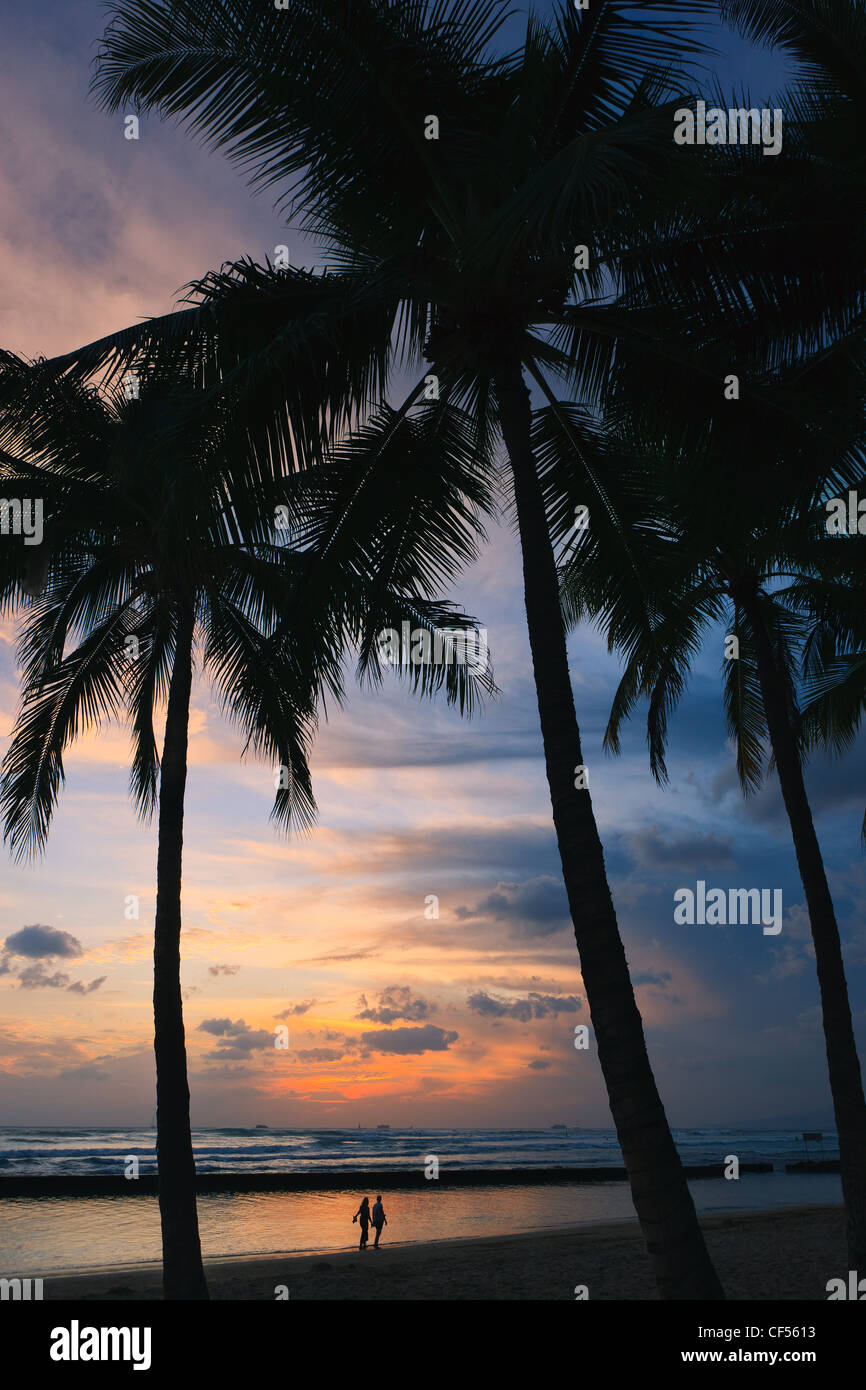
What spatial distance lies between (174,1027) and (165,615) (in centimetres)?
548

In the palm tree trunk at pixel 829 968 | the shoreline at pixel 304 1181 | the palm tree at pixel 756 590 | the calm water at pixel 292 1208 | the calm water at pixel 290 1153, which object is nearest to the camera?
the palm tree at pixel 756 590

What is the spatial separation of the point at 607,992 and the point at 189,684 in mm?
7919

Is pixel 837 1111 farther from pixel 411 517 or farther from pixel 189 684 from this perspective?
pixel 189 684

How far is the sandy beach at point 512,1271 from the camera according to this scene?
15.1 meters

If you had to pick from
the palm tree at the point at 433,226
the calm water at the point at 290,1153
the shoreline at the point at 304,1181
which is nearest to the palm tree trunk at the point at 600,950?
the palm tree at the point at 433,226

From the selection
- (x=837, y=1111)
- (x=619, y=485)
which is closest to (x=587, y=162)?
(x=619, y=485)

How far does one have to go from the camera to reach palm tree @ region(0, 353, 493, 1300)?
28.3 ft

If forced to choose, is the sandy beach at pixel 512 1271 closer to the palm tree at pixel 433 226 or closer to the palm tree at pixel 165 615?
the palm tree at pixel 165 615

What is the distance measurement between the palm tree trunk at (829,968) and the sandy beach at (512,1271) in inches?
91.0

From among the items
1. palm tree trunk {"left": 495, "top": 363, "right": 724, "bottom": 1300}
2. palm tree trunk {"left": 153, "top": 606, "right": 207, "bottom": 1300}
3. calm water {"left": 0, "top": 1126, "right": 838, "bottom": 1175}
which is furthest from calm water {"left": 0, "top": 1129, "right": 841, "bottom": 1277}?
palm tree trunk {"left": 495, "top": 363, "right": 724, "bottom": 1300}

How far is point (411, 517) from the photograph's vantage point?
9570 mm

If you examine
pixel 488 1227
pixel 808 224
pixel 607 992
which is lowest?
pixel 488 1227

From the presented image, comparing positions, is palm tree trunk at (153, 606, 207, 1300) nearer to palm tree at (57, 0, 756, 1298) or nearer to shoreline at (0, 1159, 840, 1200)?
palm tree at (57, 0, 756, 1298)
